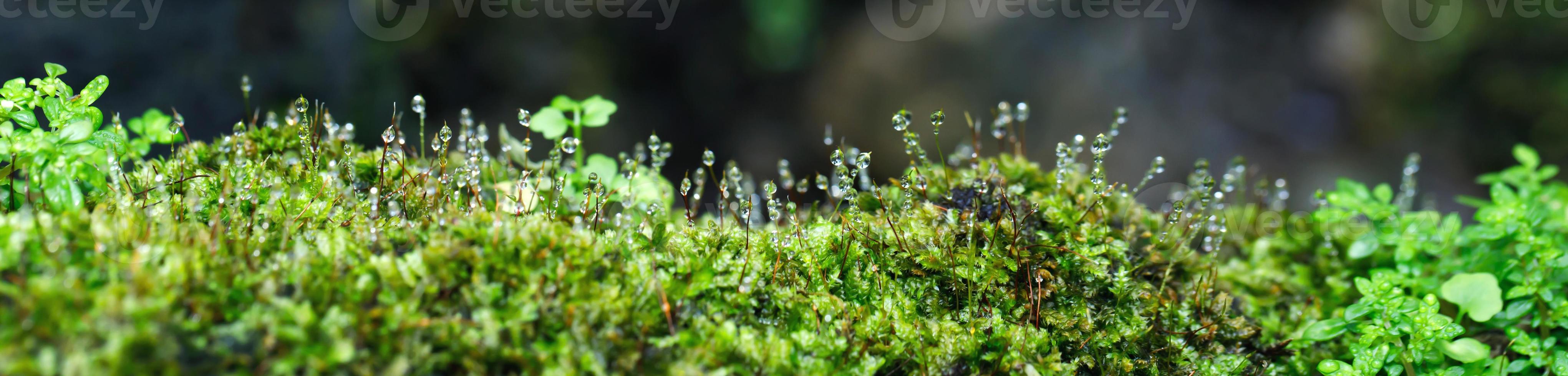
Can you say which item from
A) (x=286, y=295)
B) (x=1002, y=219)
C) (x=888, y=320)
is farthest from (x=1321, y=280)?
(x=286, y=295)

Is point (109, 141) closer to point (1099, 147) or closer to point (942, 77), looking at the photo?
point (1099, 147)

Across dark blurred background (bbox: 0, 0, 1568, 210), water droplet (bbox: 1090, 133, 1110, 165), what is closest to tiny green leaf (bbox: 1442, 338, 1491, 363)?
water droplet (bbox: 1090, 133, 1110, 165)

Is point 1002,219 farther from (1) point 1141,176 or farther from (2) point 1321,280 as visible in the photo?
(1) point 1141,176

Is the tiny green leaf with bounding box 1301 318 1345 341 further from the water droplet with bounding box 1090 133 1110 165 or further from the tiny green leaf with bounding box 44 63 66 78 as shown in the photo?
the tiny green leaf with bounding box 44 63 66 78

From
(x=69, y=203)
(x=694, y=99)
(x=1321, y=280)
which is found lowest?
(x=69, y=203)

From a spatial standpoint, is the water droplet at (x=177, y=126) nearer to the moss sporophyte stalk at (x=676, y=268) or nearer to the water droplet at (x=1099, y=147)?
the moss sporophyte stalk at (x=676, y=268)

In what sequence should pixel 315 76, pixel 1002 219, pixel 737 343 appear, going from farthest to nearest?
pixel 315 76
pixel 1002 219
pixel 737 343

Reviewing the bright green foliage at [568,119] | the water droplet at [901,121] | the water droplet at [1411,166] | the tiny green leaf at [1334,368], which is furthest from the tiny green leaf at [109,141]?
the water droplet at [1411,166]
